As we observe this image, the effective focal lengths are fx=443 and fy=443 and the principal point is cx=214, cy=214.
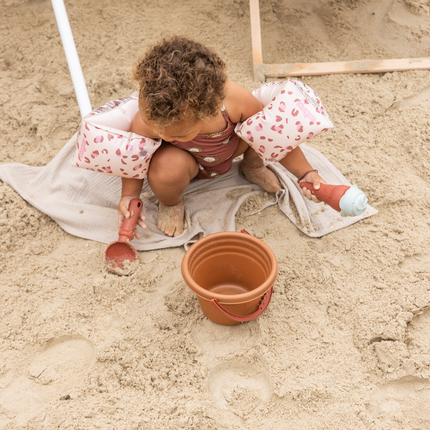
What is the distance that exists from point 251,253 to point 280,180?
→ 471mm

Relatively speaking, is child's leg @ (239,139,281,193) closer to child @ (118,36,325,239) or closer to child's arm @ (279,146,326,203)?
child @ (118,36,325,239)

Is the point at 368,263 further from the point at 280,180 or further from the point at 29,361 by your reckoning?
the point at 29,361

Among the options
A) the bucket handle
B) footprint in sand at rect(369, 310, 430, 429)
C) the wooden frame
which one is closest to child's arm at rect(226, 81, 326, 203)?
the bucket handle

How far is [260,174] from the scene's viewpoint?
172 centimetres

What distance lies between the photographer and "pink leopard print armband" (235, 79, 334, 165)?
4.50ft

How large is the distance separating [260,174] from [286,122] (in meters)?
0.38

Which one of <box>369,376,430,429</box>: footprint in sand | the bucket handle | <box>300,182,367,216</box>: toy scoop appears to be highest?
<box>300,182,367,216</box>: toy scoop

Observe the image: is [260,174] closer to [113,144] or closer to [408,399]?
[113,144]

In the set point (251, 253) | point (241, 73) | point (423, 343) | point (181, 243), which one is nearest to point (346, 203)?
point (251, 253)

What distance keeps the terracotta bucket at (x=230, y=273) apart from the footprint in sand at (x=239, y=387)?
0.46 ft

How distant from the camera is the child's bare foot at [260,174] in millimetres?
1704

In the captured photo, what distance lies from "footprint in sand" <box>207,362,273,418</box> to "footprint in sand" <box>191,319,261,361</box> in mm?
45

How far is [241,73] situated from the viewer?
2225 mm

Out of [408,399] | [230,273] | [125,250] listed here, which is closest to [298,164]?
[230,273]
